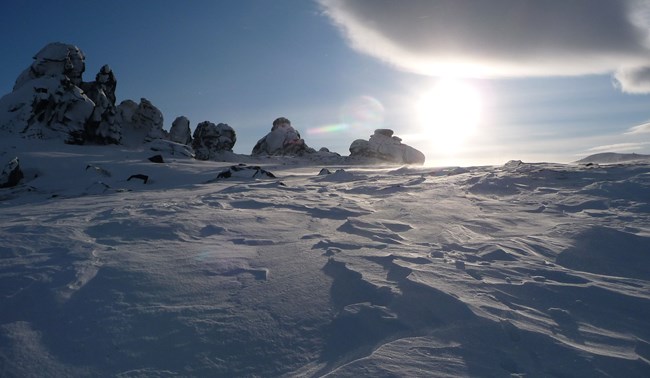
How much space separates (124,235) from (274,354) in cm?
287

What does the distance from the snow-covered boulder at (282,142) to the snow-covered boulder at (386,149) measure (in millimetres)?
4988

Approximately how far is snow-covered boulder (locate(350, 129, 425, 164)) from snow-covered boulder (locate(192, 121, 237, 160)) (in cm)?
1243

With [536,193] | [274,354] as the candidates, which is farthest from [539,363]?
[536,193]

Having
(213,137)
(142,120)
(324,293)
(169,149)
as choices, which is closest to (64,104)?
(169,149)

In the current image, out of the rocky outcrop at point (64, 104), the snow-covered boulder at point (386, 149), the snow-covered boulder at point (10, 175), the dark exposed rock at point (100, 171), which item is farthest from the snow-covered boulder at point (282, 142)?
the snow-covered boulder at point (10, 175)

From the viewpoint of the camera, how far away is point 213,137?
30.8 metres

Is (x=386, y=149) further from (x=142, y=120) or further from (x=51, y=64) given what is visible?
(x=51, y=64)

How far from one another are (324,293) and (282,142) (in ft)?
115

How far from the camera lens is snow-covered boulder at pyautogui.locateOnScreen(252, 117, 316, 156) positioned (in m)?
36.6

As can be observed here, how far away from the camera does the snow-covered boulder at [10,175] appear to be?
9.53 metres

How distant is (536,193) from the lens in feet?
23.5

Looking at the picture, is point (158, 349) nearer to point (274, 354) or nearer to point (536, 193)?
point (274, 354)

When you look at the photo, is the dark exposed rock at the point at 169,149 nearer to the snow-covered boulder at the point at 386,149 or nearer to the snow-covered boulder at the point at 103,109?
the snow-covered boulder at the point at 103,109

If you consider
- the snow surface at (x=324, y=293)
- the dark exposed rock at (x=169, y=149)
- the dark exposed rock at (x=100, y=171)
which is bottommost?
the snow surface at (x=324, y=293)
